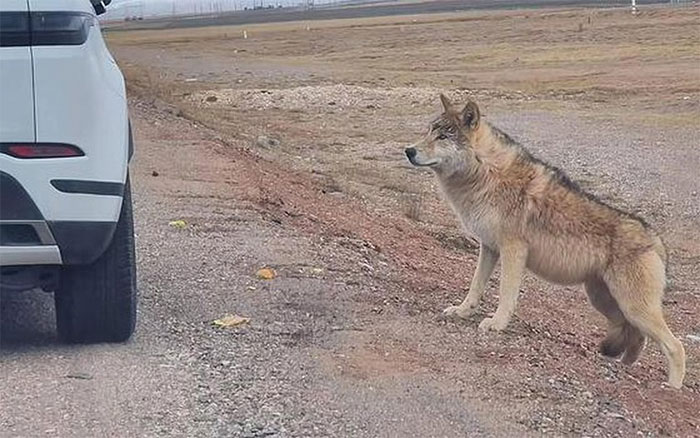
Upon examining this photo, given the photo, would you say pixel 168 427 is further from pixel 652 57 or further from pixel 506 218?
pixel 652 57

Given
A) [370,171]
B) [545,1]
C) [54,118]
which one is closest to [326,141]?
[370,171]

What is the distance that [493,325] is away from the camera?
8117 mm

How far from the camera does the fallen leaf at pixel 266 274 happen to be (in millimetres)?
8917

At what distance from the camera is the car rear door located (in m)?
5.89

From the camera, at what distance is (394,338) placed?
24.6 feet

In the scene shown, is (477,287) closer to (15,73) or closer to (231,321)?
(231,321)

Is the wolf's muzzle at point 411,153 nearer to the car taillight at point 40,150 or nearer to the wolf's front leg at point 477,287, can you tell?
the wolf's front leg at point 477,287

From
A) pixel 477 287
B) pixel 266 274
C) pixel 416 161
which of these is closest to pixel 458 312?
pixel 477 287

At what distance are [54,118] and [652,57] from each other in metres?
35.8

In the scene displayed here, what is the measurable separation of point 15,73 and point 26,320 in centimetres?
216

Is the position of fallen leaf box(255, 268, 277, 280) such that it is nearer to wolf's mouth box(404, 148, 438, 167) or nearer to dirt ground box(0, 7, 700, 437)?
dirt ground box(0, 7, 700, 437)

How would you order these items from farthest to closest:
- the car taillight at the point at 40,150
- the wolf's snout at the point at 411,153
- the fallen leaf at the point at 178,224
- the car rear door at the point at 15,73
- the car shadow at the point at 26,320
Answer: the fallen leaf at the point at 178,224
the wolf's snout at the point at 411,153
the car shadow at the point at 26,320
the car taillight at the point at 40,150
the car rear door at the point at 15,73

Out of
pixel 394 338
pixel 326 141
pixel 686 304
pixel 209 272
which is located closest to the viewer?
pixel 394 338

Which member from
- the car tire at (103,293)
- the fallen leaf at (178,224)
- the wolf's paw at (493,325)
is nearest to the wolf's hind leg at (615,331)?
the wolf's paw at (493,325)
